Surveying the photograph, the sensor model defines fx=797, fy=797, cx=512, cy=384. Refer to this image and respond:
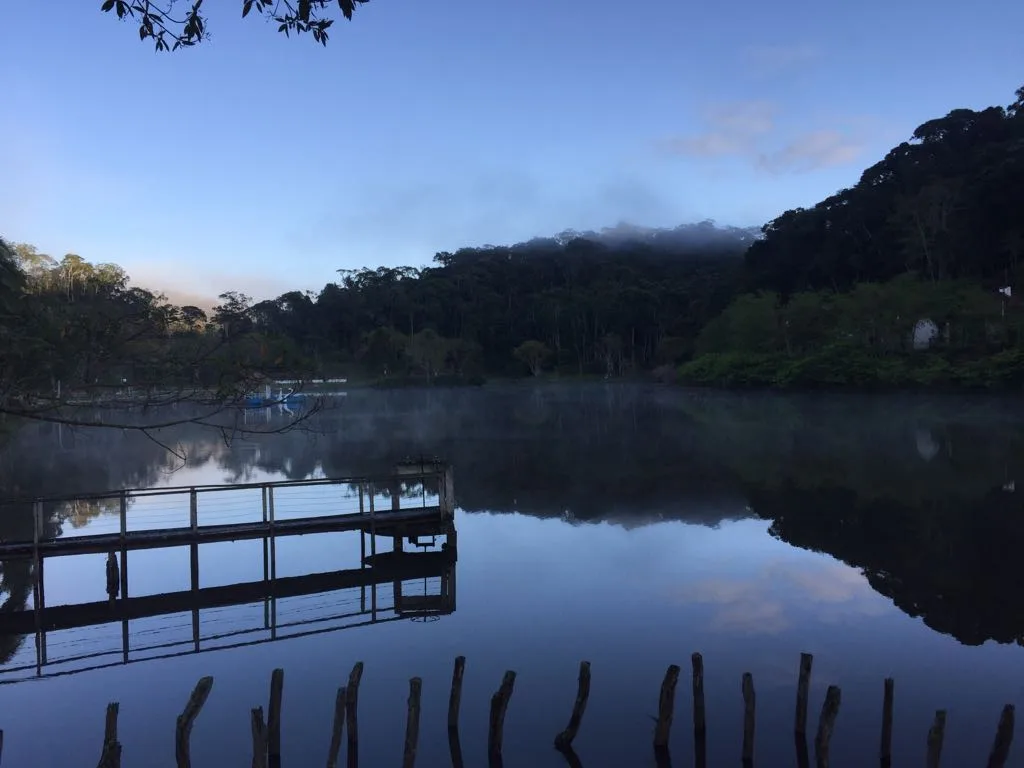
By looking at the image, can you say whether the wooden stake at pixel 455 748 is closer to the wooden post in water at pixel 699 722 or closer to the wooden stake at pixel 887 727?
the wooden post in water at pixel 699 722

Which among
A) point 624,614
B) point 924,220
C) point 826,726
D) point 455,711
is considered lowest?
point 624,614

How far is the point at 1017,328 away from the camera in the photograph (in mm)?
44875

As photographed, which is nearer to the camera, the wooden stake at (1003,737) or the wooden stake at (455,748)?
the wooden stake at (1003,737)

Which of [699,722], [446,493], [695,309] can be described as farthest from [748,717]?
[695,309]

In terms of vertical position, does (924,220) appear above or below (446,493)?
above

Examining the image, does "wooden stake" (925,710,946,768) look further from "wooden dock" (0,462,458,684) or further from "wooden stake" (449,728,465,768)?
"wooden dock" (0,462,458,684)

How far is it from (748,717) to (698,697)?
53 cm

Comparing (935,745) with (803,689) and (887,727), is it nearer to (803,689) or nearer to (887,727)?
(887,727)

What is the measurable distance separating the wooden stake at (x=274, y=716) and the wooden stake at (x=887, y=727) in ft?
15.7

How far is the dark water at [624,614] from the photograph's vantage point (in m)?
7.85

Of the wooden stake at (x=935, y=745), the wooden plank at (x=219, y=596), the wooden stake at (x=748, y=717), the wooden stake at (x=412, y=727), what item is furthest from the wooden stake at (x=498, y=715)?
the wooden plank at (x=219, y=596)

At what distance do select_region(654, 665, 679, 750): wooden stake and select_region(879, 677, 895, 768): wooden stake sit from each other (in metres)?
1.67

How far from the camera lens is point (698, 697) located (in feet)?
22.4

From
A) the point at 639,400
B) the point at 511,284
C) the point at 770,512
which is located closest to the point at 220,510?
the point at 770,512
